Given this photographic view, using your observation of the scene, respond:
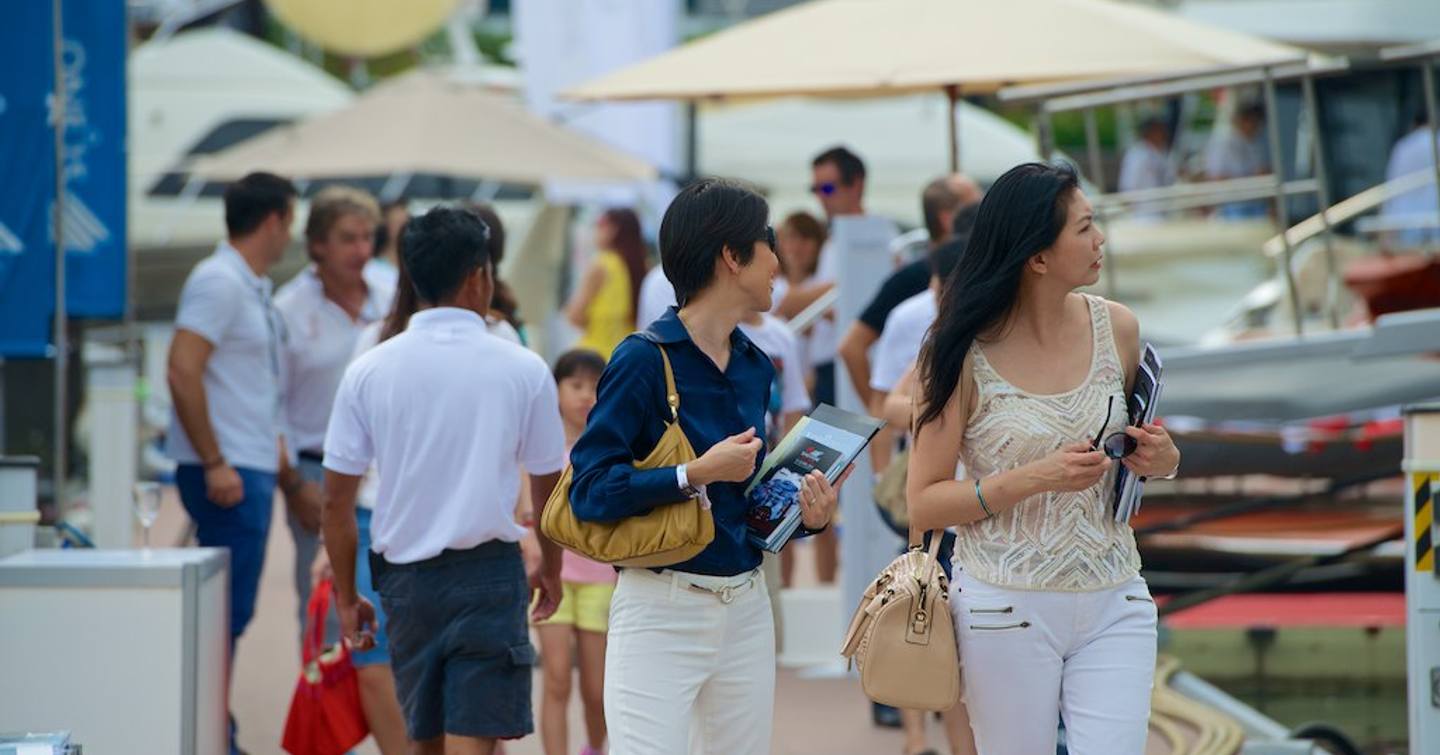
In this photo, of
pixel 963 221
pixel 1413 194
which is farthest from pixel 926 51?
pixel 1413 194

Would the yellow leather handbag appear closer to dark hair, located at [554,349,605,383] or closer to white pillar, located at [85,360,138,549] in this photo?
dark hair, located at [554,349,605,383]

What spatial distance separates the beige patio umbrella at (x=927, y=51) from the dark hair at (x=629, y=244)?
1738mm

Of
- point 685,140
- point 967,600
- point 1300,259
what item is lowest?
point 967,600

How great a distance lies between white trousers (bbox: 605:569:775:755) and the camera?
14.8ft

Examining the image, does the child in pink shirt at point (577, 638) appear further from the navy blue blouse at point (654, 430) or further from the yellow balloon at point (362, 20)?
the yellow balloon at point (362, 20)

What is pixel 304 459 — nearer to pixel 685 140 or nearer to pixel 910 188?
pixel 685 140

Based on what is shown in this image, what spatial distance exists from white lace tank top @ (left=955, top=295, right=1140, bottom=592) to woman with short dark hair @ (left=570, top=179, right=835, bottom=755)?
0.37 m

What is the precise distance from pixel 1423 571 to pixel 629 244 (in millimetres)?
6189

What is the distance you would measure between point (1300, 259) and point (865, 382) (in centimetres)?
659

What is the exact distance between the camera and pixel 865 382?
7953mm

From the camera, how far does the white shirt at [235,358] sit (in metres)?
7.29

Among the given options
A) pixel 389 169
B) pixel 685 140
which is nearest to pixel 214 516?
pixel 389 169

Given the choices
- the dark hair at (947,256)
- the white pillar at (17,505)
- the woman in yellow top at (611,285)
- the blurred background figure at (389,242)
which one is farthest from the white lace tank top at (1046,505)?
the woman in yellow top at (611,285)

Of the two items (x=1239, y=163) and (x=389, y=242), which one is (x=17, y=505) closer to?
(x=389, y=242)
